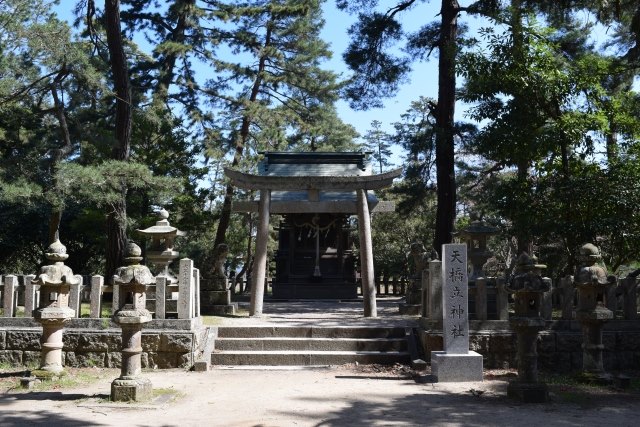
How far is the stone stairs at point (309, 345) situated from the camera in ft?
32.9

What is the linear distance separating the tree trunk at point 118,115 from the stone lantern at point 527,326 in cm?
1056

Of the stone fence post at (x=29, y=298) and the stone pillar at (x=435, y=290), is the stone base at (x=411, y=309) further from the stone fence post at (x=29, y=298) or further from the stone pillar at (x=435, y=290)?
the stone fence post at (x=29, y=298)

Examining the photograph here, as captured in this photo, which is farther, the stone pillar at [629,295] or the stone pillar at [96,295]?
the stone pillar at [96,295]

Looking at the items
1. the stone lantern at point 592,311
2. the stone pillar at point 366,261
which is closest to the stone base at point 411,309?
the stone pillar at point 366,261

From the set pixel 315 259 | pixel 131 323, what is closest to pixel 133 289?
pixel 131 323

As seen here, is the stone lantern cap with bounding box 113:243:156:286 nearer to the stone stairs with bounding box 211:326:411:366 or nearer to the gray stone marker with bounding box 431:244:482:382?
the stone stairs with bounding box 211:326:411:366

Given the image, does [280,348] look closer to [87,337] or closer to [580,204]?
[87,337]

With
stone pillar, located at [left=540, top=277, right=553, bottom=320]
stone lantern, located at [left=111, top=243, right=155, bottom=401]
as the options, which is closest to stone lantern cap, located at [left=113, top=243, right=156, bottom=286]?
stone lantern, located at [left=111, top=243, right=155, bottom=401]

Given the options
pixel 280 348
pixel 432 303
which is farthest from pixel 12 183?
pixel 432 303

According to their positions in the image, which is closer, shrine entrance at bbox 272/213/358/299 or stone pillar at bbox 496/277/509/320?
stone pillar at bbox 496/277/509/320

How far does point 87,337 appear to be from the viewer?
9914mm

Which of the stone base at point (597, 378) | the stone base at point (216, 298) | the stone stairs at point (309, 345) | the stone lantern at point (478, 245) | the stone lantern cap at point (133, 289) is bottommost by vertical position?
the stone base at point (597, 378)

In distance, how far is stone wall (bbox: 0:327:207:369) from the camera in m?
9.82

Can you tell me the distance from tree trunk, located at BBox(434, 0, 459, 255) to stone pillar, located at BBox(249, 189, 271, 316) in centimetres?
455
